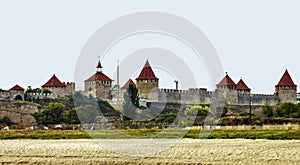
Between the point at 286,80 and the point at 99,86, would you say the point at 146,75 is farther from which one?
the point at 286,80

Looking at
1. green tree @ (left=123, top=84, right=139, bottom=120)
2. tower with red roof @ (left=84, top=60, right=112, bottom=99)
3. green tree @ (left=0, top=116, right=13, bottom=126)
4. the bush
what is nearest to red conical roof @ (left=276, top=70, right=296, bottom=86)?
the bush

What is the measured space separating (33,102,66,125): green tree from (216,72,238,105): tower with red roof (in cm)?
1894

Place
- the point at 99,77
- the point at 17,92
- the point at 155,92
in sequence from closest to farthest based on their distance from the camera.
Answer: the point at 155,92 < the point at 17,92 < the point at 99,77

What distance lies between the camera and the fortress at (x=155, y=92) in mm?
61812

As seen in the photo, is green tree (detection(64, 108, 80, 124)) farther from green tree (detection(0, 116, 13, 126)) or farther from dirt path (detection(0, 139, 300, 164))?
dirt path (detection(0, 139, 300, 164))

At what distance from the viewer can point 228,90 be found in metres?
66.3

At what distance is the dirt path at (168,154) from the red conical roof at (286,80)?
5078 cm

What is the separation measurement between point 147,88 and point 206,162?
4560 centimetres

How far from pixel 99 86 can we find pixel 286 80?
2157 cm

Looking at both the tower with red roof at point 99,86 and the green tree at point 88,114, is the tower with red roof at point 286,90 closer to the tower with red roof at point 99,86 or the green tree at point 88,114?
the tower with red roof at point 99,86

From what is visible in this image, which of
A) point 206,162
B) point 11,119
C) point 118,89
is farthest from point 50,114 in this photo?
point 206,162

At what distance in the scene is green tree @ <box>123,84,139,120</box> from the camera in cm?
5391

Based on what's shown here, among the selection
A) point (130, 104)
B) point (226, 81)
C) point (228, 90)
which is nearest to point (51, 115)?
point (130, 104)

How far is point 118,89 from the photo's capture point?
209 ft
